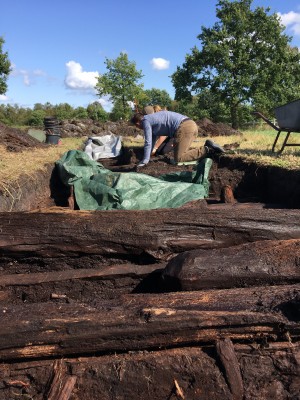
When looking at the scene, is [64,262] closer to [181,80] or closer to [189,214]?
[189,214]

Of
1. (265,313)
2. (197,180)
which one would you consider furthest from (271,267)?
(197,180)

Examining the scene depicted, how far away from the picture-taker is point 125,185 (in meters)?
5.52

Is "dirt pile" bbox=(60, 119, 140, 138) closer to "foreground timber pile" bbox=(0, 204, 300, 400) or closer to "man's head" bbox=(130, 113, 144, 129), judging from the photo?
"man's head" bbox=(130, 113, 144, 129)

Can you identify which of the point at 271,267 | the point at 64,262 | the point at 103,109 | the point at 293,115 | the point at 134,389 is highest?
the point at 103,109

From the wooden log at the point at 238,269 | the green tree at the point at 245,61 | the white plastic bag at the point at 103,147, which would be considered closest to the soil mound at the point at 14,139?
the white plastic bag at the point at 103,147

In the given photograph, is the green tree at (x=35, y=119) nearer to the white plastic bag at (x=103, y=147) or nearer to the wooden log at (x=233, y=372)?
the white plastic bag at (x=103, y=147)

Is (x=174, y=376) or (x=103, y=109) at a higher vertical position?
(x=103, y=109)

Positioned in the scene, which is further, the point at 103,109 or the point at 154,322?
the point at 103,109

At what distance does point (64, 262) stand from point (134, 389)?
4.54 feet

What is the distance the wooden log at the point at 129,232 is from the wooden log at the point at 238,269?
A: 519 mm

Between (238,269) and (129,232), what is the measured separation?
3.13ft

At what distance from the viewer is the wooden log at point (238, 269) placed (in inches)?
95.8

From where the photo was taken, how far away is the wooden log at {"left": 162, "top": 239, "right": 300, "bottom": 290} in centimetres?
243

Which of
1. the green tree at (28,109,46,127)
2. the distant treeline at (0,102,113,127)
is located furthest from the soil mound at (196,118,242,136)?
the green tree at (28,109,46,127)
